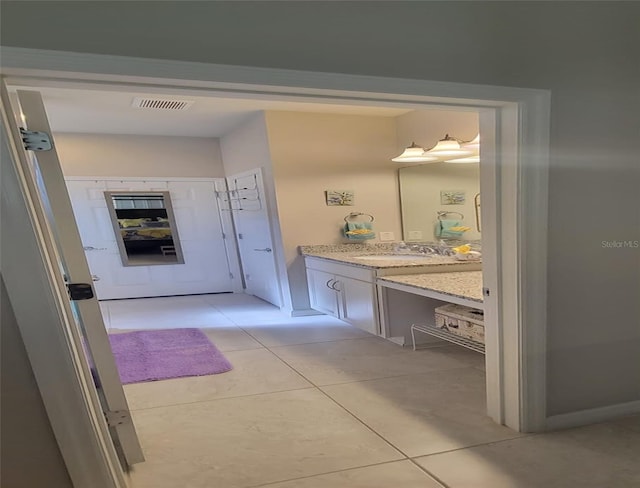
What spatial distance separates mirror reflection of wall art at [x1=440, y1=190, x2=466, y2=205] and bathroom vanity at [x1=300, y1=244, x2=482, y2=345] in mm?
609

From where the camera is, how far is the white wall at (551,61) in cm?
135

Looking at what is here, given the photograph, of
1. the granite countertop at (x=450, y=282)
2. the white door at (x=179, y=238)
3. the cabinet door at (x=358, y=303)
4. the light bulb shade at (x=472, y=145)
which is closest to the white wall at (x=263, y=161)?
the cabinet door at (x=358, y=303)

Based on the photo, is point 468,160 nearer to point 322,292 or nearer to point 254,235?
point 322,292

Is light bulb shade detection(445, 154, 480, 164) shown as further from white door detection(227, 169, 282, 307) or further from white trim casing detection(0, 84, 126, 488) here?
white trim casing detection(0, 84, 126, 488)

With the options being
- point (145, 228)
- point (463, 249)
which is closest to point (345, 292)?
point (463, 249)

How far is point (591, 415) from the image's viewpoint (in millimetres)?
2188

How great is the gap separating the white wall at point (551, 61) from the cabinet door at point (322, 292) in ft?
8.37

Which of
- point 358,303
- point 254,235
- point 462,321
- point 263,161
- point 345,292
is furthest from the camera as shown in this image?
point 254,235

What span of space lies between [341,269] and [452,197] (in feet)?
4.57

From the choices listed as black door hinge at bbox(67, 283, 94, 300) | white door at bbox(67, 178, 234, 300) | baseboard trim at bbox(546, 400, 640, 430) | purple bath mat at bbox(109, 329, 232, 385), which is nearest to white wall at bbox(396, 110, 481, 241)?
baseboard trim at bbox(546, 400, 640, 430)

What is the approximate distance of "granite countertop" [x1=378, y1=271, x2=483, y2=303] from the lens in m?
2.56

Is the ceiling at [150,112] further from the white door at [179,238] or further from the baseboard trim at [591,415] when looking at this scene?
the baseboard trim at [591,415]

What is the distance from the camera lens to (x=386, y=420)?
2342 millimetres

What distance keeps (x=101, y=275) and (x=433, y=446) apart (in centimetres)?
589
